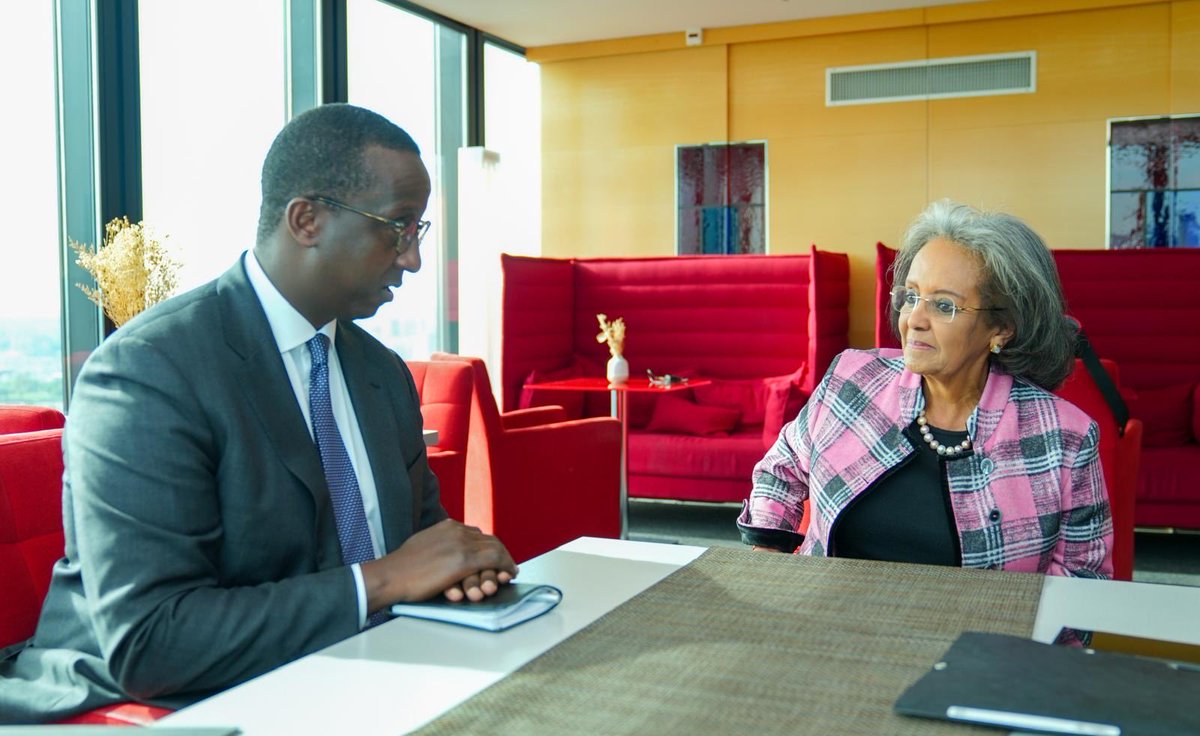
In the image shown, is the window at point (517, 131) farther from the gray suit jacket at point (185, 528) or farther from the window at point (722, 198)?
the gray suit jacket at point (185, 528)

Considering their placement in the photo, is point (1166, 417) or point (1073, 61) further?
point (1073, 61)

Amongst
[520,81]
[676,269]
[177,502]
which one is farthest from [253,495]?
[520,81]

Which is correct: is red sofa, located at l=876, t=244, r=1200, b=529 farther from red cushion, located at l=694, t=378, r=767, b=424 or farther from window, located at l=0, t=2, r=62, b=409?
window, located at l=0, t=2, r=62, b=409

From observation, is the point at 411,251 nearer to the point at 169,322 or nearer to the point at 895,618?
the point at 169,322

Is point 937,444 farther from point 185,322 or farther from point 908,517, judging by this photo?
point 185,322

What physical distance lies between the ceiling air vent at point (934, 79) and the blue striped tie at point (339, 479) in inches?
262

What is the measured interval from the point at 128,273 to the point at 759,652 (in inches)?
154

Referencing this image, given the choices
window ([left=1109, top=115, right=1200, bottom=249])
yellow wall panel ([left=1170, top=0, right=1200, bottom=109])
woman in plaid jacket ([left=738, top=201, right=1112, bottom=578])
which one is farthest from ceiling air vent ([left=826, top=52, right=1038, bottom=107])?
woman in plaid jacket ([left=738, top=201, right=1112, bottom=578])

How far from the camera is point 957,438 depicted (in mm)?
2156

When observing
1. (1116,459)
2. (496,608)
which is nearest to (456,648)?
(496,608)

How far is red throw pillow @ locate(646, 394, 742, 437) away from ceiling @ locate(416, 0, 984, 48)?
267 centimetres

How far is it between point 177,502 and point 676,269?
6085 millimetres

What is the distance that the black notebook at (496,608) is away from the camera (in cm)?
135

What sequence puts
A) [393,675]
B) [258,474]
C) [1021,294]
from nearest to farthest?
[393,675] → [258,474] → [1021,294]
